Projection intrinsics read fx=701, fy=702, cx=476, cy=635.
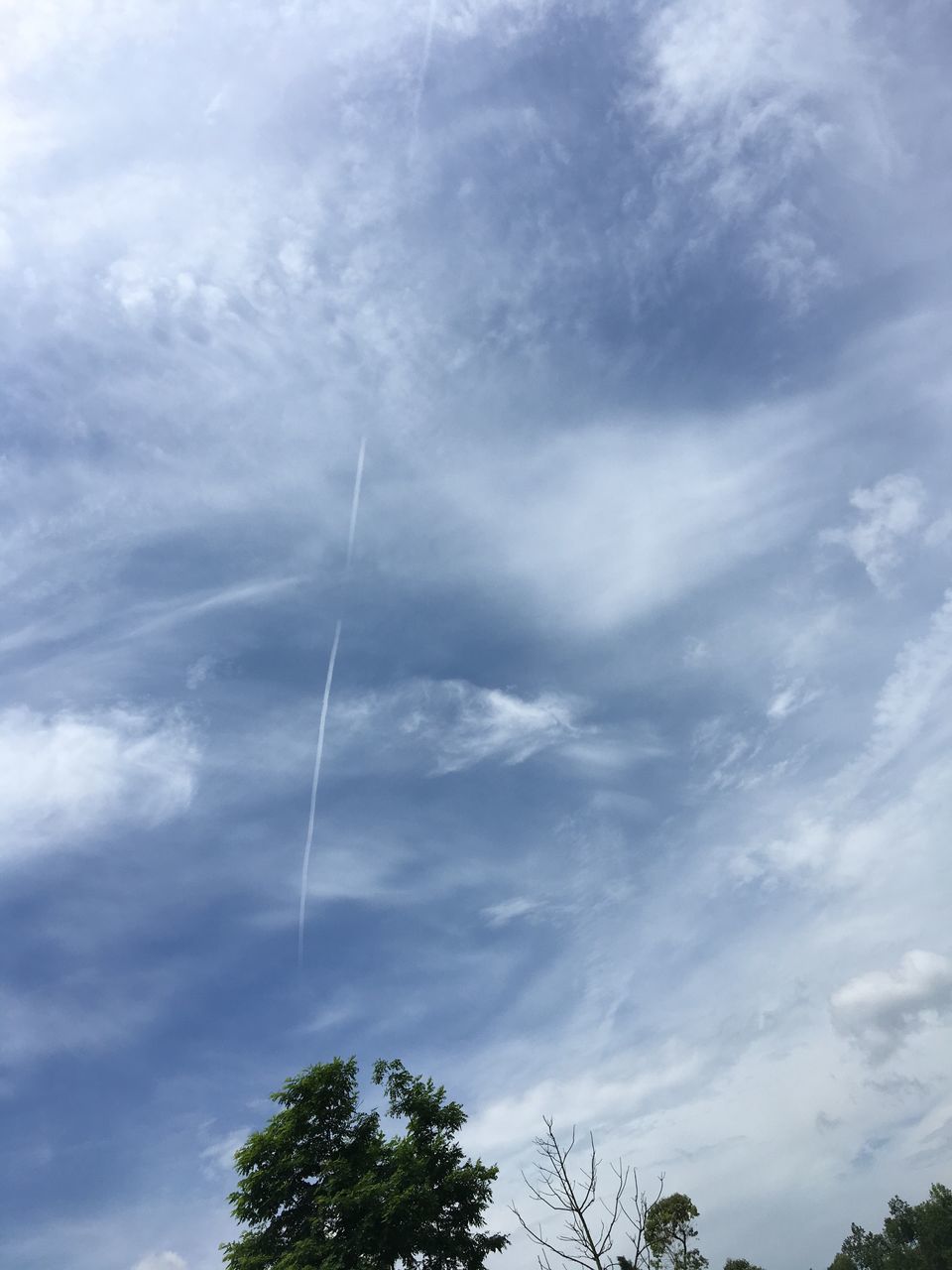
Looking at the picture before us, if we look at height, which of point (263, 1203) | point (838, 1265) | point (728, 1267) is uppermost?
point (263, 1203)

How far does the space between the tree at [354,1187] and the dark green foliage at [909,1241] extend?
95169 millimetres

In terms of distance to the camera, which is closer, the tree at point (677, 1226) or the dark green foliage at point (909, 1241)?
the tree at point (677, 1226)

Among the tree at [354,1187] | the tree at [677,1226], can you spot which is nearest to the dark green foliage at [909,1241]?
the tree at [677,1226]

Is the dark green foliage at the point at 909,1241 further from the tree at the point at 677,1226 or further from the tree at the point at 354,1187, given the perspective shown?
the tree at the point at 354,1187

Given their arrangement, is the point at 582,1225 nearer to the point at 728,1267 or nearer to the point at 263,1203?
the point at 263,1203

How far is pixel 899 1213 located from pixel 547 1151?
149 m

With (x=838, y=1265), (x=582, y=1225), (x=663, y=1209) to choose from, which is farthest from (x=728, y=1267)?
(x=582, y=1225)

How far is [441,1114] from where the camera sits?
95.0ft

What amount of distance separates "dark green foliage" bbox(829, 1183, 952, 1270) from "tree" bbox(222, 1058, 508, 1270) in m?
95.2

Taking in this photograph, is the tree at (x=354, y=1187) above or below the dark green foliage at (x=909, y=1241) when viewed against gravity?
above

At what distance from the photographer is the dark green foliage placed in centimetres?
8744

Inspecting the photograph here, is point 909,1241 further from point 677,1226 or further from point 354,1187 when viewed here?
point 354,1187

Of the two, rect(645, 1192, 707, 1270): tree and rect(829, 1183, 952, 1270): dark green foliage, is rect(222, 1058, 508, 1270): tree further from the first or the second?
rect(829, 1183, 952, 1270): dark green foliage

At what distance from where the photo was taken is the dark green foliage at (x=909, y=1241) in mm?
87438
